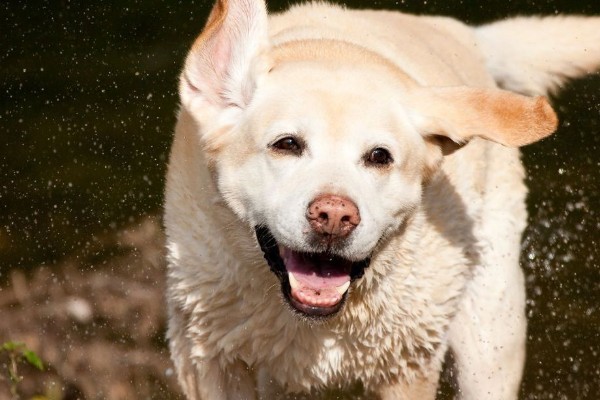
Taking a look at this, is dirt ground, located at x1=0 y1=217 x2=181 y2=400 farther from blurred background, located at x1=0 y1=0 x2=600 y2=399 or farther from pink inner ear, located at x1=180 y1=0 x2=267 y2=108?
pink inner ear, located at x1=180 y1=0 x2=267 y2=108

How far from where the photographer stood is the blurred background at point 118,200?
6.68 m

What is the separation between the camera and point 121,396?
256 inches

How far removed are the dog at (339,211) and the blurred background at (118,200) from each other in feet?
3.59

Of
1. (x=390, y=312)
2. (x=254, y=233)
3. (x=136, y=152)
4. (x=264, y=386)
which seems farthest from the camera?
(x=136, y=152)

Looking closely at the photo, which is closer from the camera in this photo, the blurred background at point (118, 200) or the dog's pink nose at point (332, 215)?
the dog's pink nose at point (332, 215)

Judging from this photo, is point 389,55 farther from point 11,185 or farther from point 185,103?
point 11,185

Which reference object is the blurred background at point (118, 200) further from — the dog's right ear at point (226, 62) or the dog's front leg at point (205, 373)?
the dog's right ear at point (226, 62)

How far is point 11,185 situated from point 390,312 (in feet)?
13.5

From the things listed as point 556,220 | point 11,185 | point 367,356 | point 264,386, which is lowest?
point 556,220

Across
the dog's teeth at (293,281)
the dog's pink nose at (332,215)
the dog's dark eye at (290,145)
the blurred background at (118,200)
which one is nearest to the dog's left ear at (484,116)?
the dog's dark eye at (290,145)

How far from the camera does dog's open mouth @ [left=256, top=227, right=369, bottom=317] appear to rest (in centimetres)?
398

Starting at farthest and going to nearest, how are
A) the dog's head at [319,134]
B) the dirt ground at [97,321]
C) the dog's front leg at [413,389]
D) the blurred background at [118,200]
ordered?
the blurred background at [118,200] < the dirt ground at [97,321] < the dog's front leg at [413,389] < the dog's head at [319,134]

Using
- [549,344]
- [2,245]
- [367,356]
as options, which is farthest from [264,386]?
[2,245]

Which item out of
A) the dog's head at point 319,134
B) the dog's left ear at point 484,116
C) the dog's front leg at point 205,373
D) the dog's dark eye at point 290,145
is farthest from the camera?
the dog's front leg at point 205,373
